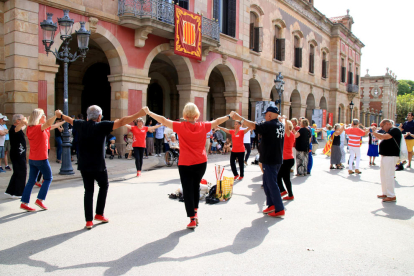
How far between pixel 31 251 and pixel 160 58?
1506cm

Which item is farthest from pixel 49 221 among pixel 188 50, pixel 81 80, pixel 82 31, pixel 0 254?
pixel 81 80

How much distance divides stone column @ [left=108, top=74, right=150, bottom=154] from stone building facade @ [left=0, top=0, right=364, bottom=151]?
4 cm

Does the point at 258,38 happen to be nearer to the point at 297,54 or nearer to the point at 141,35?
the point at 297,54

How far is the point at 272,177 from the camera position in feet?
18.6

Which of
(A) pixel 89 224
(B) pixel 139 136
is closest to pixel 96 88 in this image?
(B) pixel 139 136

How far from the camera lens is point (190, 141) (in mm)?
4844

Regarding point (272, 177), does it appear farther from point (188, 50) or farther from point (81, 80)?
point (81, 80)

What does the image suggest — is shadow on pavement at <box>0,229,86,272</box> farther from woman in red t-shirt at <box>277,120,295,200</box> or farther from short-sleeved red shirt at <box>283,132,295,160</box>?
short-sleeved red shirt at <box>283,132,295,160</box>

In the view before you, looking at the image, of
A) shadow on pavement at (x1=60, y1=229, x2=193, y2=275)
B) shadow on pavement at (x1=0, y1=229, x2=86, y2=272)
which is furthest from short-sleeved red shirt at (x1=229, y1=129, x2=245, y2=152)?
shadow on pavement at (x1=0, y1=229, x2=86, y2=272)

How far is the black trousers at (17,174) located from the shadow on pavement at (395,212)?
6.52m

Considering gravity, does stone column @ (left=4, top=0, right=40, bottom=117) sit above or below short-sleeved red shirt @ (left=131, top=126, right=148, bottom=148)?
above

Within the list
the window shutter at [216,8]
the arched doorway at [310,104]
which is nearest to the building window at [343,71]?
the arched doorway at [310,104]

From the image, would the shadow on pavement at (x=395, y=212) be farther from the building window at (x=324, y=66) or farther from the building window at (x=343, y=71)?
the building window at (x=343, y=71)

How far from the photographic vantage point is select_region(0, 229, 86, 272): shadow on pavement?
369cm
